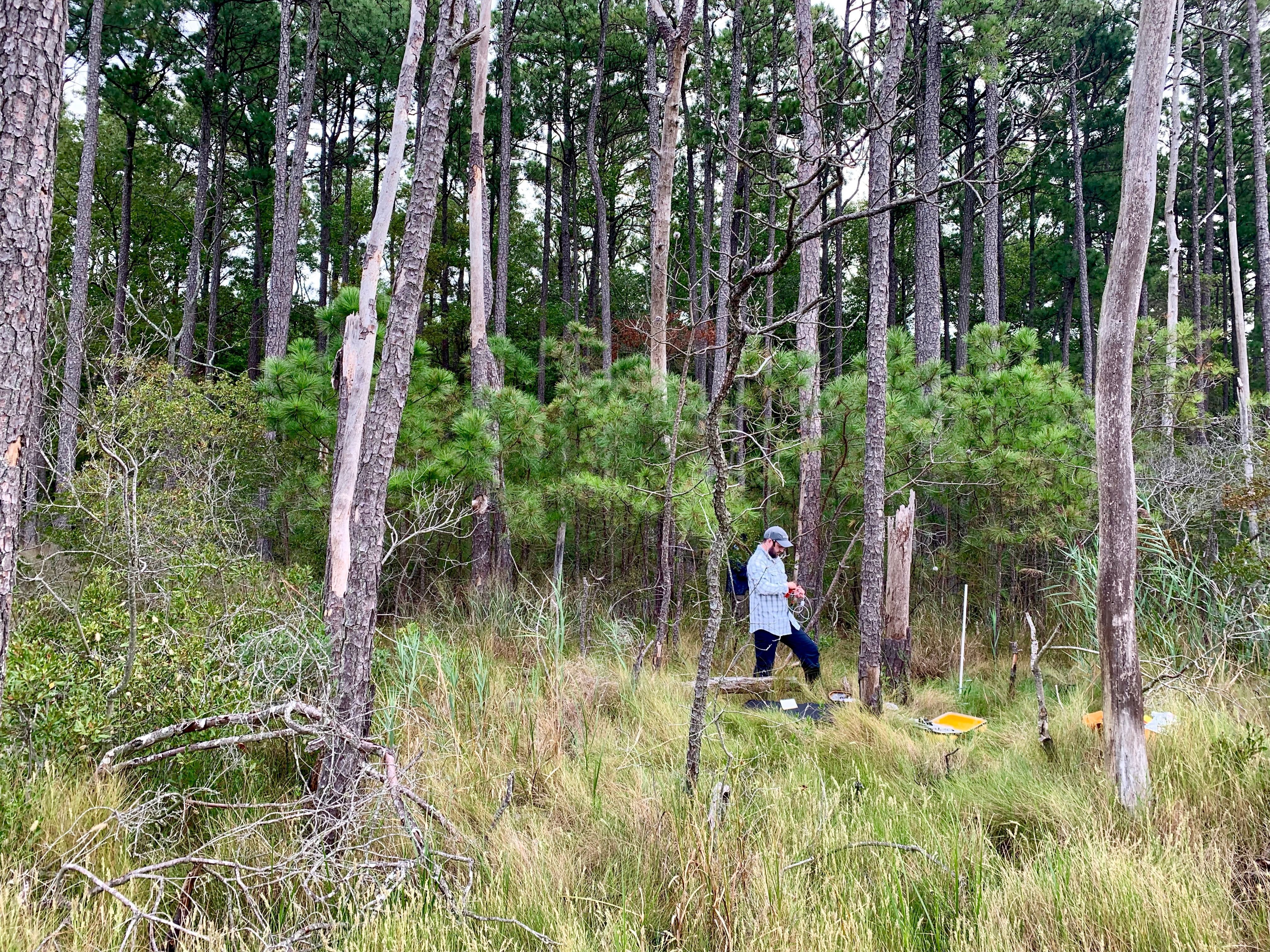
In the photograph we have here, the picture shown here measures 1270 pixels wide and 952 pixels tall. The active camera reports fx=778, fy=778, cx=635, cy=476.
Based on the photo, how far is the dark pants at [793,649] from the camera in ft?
20.1

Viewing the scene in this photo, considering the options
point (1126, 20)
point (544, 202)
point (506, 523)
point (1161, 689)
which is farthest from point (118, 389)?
point (1126, 20)

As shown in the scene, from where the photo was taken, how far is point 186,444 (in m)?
6.86

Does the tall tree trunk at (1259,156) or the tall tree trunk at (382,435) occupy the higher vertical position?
the tall tree trunk at (1259,156)

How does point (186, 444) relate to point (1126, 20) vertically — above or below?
below

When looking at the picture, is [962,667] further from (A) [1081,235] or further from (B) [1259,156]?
(A) [1081,235]

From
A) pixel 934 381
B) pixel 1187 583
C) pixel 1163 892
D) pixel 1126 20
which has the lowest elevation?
pixel 1163 892

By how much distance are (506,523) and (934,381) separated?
4.15 metres

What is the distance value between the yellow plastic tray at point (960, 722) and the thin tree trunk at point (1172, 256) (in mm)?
3579

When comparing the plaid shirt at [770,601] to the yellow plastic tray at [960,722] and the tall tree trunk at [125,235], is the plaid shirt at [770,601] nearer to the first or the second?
the yellow plastic tray at [960,722]

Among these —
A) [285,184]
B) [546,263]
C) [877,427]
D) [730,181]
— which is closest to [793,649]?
[877,427]

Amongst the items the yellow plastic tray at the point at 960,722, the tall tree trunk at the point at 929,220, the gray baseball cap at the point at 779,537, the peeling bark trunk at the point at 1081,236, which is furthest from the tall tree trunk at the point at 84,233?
the peeling bark trunk at the point at 1081,236

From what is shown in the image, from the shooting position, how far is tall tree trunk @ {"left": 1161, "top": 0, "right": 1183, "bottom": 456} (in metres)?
6.77

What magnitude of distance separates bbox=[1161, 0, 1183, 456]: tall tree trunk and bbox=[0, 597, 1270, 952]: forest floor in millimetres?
2907

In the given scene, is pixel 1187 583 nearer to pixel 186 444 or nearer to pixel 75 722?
pixel 75 722
